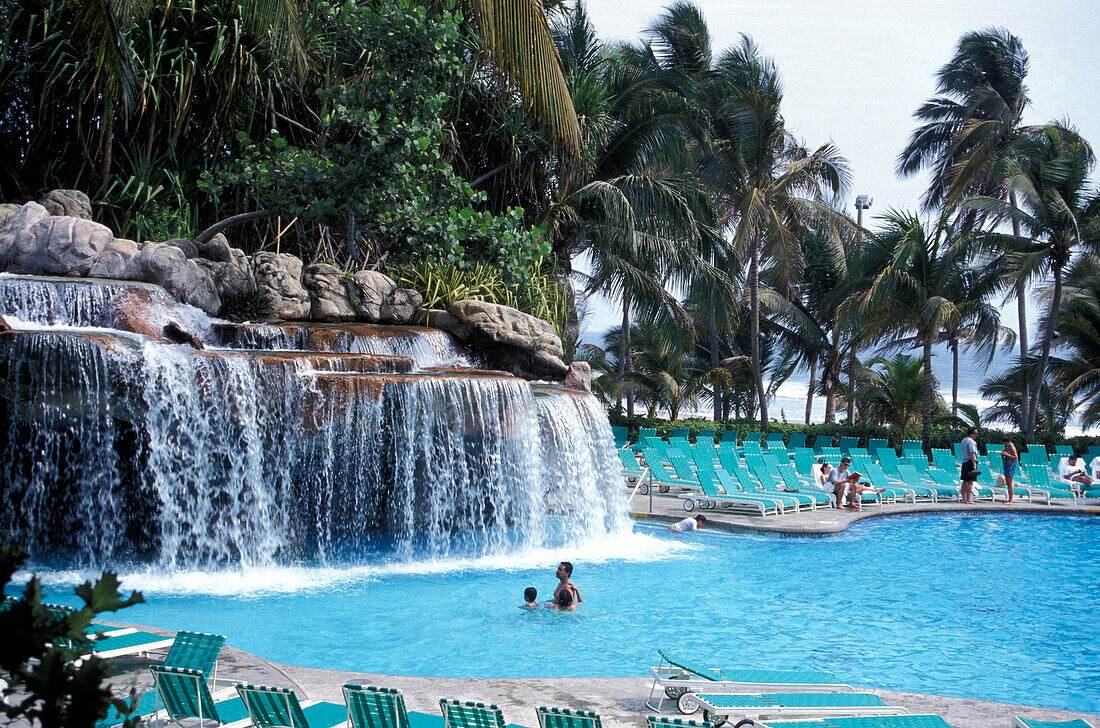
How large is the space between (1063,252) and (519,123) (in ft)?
46.1

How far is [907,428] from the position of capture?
27.6 metres

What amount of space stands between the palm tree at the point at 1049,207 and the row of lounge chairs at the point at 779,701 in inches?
792

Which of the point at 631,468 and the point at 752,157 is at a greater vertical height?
the point at 752,157

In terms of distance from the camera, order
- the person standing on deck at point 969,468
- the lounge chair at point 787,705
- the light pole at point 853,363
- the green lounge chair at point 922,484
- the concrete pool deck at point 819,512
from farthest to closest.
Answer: the light pole at point 853,363
the green lounge chair at point 922,484
the person standing on deck at point 969,468
the concrete pool deck at point 819,512
the lounge chair at point 787,705

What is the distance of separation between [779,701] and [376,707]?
97.2 inches

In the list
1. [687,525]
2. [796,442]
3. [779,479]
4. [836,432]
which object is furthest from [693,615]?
[836,432]

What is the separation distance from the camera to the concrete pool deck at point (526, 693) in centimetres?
567

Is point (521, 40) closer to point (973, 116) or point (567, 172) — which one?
point (567, 172)

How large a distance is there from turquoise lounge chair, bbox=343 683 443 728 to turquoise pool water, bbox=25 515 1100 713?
3.10 meters

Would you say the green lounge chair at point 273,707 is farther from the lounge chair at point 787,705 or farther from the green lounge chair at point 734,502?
the green lounge chair at point 734,502

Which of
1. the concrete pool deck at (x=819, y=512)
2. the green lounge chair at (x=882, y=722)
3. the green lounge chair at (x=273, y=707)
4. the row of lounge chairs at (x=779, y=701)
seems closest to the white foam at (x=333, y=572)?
the concrete pool deck at (x=819, y=512)

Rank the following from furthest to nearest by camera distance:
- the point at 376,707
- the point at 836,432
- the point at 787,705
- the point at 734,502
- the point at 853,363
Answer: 1. the point at 853,363
2. the point at 836,432
3. the point at 734,502
4. the point at 787,705
5. the point at 376,707

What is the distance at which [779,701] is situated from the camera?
18.1 feet

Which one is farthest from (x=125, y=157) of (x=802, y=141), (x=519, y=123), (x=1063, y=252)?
Answer: (x=802, y=141)
